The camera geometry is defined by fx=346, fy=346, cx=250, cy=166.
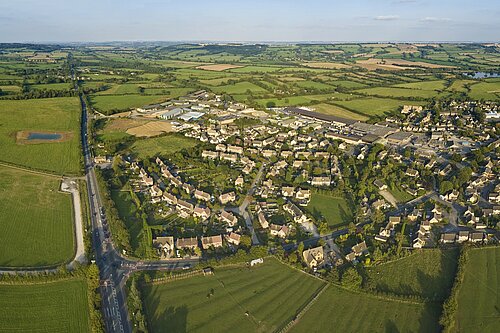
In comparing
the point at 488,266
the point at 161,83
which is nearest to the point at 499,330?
the point at 488,266

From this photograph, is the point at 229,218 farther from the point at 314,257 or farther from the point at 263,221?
the point at 314,257

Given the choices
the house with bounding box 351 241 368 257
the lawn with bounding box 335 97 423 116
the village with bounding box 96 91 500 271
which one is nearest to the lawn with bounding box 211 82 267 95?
the lawn with bounding box 335 97 423 116

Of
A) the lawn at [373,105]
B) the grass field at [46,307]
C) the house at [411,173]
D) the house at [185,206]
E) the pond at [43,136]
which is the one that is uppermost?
the lawn at [373,105]

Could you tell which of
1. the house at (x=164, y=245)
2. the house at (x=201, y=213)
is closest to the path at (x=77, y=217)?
the house at (x=164, y=245)

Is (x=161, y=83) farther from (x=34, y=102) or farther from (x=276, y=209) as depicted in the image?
(x=276, y=209)

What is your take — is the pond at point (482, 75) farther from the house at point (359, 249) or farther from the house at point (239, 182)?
the house at point (359, 249)
